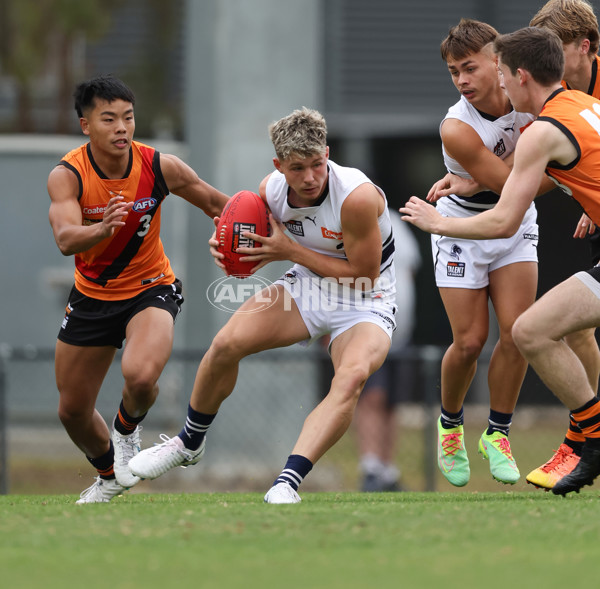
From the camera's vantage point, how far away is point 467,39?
585 centimetres

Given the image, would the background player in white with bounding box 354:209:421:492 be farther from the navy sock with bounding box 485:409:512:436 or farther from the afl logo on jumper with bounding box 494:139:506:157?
the afl logo on jumper with bounding box 494:139:506:157

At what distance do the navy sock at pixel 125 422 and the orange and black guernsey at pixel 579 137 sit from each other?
270cm

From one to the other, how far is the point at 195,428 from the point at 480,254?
6.29 feet

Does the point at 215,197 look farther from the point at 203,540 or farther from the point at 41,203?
the point at 41,203

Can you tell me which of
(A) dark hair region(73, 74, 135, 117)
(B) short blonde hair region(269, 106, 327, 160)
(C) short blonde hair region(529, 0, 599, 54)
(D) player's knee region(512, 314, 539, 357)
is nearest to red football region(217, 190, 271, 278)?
(B) short blonde hair region(269, 106, 327, 160)

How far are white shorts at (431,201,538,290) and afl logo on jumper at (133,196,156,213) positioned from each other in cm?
176

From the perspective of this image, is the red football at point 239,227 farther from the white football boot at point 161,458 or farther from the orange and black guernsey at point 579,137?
the orange and black guernsey at point 579,137

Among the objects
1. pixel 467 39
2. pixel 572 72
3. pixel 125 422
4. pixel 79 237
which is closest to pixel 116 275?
pixel 79 237

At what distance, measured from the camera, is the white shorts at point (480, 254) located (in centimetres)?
620

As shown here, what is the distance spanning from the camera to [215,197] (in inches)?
254

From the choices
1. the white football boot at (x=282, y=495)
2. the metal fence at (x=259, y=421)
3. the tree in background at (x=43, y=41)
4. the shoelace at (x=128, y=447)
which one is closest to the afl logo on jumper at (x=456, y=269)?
the white football boot at (x=282, y=495)

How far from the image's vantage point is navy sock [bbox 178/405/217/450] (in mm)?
6035

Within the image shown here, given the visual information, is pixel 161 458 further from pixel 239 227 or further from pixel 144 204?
pixel 144 204

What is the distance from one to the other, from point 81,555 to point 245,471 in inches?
250
